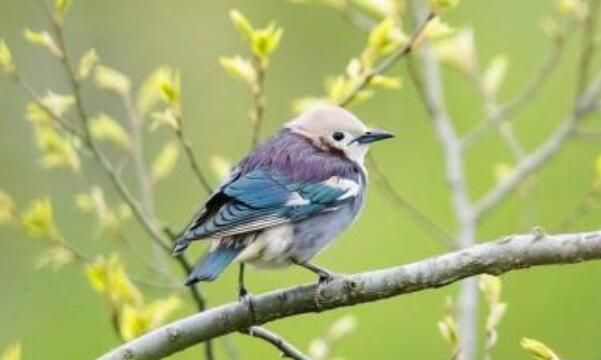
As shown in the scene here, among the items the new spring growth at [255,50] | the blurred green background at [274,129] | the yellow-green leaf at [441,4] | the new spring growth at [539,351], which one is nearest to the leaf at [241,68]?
the new spring growth at [255,50]

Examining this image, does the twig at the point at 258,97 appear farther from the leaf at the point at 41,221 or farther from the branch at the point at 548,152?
the branch at the point at 548,152

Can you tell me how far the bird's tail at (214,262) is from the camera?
3633mm

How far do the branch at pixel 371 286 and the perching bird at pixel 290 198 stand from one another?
4.0 inches

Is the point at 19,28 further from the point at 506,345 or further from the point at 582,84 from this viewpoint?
the point at 582,84

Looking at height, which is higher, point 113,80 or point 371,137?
point 113,80

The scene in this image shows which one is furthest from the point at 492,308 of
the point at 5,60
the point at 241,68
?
the point at 5,60

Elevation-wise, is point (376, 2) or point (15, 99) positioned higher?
point (15, 99)

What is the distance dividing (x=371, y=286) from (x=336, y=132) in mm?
1052

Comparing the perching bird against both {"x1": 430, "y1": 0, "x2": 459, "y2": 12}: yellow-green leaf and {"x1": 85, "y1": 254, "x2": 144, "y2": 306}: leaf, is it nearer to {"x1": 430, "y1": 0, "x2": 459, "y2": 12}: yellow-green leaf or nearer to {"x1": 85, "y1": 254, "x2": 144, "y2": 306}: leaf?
{"x1": 85, "y1": 254, "x2": 144, "y2": 306}: leaf

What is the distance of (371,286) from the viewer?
11.2ft

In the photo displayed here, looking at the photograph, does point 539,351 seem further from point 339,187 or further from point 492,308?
point 339,187

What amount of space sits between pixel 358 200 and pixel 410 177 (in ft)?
14.1

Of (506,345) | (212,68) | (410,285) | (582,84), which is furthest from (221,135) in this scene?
(410,285)

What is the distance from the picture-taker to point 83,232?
29.4ft
